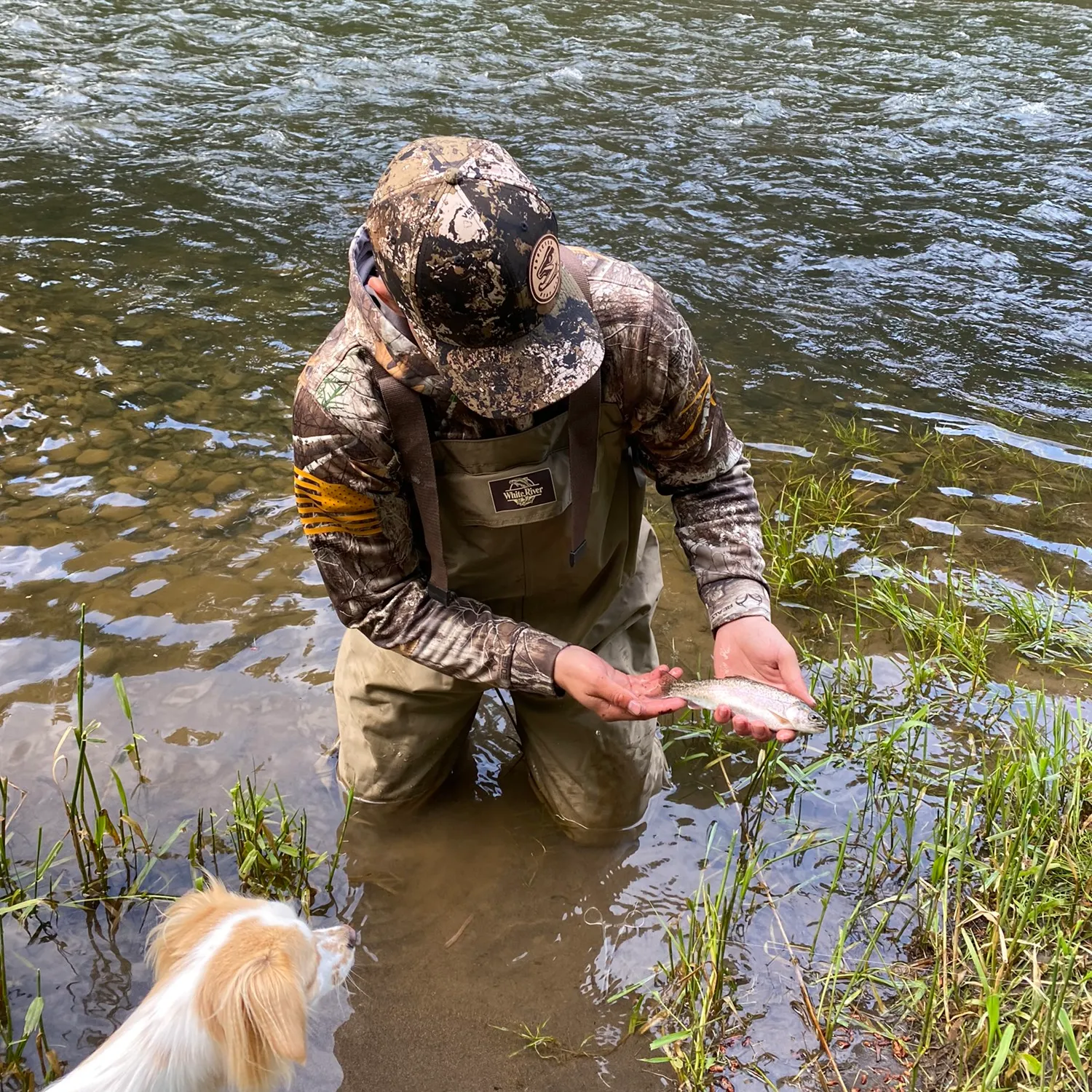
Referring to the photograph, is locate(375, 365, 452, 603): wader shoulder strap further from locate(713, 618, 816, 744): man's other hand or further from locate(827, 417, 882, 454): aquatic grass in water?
locate(827, 417, 882, 454): aquatic grass in water

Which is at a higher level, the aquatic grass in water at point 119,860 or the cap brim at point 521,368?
the cap brim at point 521,368

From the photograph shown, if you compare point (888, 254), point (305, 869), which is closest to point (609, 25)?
point (888, 254)

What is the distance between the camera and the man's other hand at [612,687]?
2891mm

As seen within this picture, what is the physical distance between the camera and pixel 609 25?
13242mm

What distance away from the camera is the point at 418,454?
116 inches

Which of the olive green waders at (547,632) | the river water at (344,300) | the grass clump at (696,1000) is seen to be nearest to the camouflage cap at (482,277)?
the olive green waders at (547,632)

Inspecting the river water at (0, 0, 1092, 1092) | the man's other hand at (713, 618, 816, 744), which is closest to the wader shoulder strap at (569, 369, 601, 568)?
the man's other hand at (713, 618, 816, 744)

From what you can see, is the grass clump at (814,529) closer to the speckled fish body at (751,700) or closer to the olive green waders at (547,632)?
the olive green waders at (547,632)

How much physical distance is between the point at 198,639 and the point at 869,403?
4.11 m

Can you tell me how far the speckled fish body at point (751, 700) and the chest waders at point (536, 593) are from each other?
1.87ft

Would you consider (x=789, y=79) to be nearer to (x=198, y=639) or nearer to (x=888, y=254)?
(x=888, y=254)

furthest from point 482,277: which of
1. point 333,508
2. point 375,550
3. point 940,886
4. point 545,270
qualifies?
point 940,886

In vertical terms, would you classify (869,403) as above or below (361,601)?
below

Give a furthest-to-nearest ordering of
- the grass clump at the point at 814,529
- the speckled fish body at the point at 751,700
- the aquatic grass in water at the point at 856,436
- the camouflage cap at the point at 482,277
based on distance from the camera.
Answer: the aquatic grass in water at the point at 856,436 < the grass clump at the point at 814,529 < the speckled fish body at the point at 751,700 < the camouflage cap at the point at 482,277
